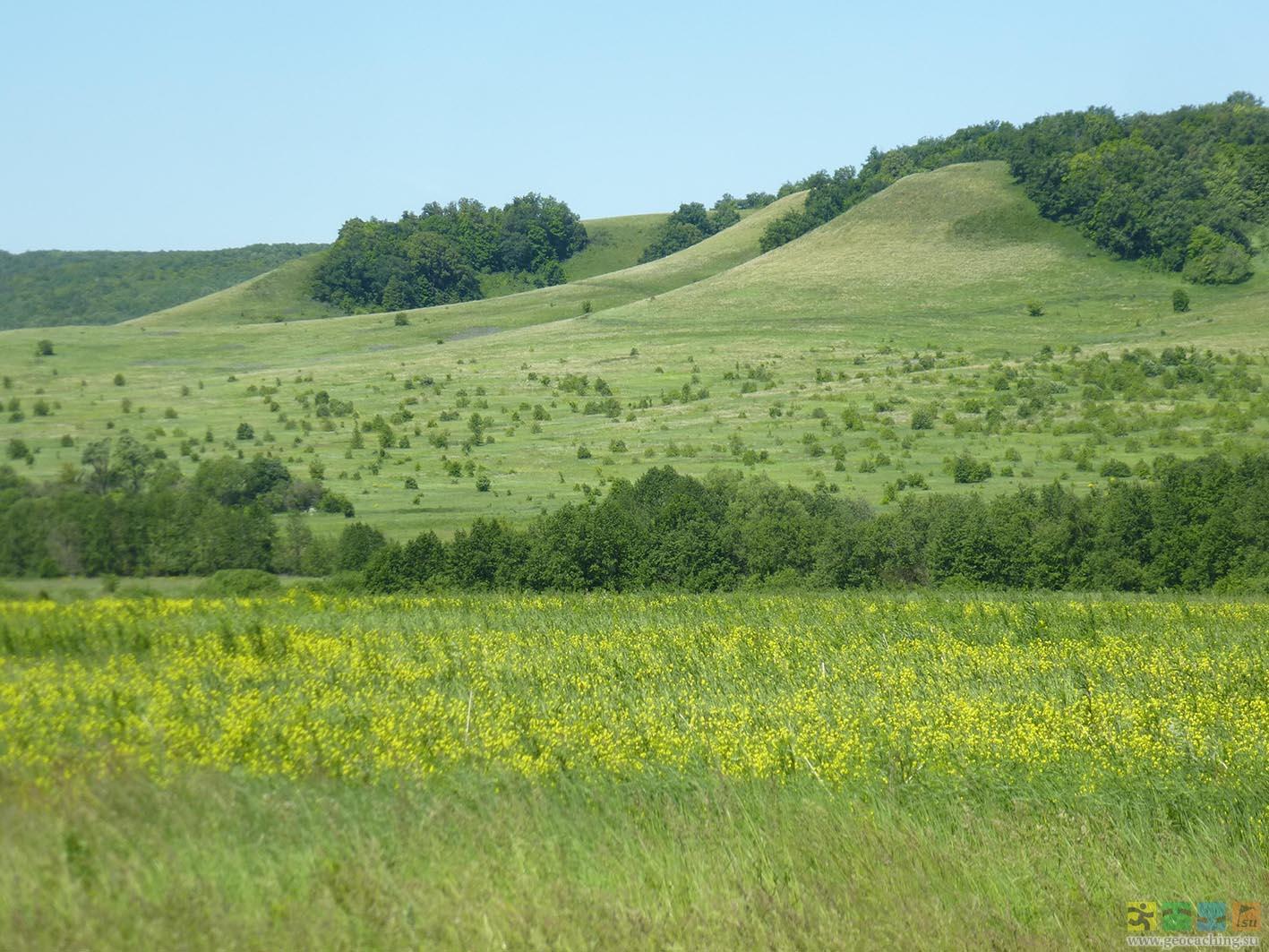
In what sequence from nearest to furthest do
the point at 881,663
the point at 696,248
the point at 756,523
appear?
the point at 881,663
the point at 756,523
the point at 696,248

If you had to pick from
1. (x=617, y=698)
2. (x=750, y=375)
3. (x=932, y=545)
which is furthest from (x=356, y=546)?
(x=750, y=375)

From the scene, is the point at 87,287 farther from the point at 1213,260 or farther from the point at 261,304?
the point at 1213,260

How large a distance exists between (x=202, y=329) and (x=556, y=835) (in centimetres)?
10804

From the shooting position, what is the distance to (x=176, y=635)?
47.0ft

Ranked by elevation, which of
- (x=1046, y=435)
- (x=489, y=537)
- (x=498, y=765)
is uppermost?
(x=498, y=765)

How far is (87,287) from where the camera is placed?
159m

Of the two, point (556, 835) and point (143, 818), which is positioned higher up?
point (143, 818)

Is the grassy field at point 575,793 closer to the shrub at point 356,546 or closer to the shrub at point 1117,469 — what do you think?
the shrub at point 356,546

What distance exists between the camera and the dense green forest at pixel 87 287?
122875 mm

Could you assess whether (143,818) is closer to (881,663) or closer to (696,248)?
(881,663)

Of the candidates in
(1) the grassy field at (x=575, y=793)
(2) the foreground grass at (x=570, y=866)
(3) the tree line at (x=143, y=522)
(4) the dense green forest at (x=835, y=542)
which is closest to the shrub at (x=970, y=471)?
(4) the dense green forest at (x=835, y=542)

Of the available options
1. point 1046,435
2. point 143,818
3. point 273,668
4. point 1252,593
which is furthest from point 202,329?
point 143,818

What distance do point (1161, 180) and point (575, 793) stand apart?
125m

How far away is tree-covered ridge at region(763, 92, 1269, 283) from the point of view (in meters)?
116
